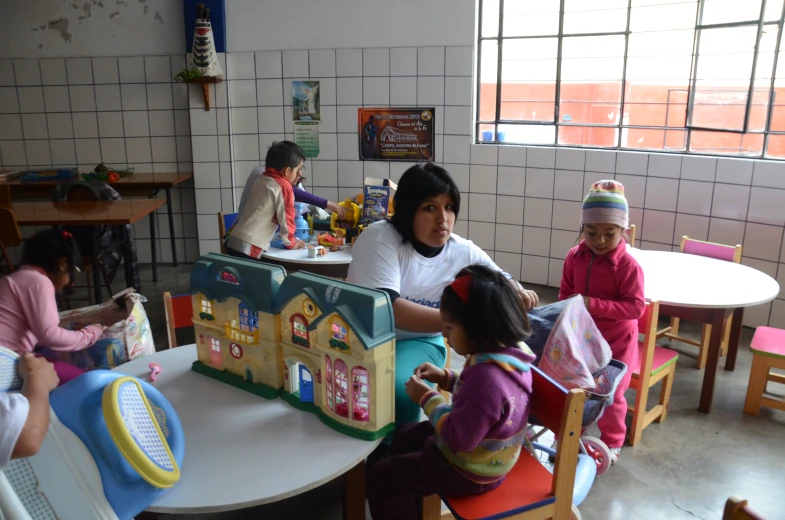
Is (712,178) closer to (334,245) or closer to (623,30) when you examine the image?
(623,30)

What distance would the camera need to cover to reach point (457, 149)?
4.51m

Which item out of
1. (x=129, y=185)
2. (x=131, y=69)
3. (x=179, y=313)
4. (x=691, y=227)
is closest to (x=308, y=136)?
(x=129, y=185)

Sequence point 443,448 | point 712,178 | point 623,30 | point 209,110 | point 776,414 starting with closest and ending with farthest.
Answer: point 443,448, point 776,414, point 712,178, point 623,30, point 209,110

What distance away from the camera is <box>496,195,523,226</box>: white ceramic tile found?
4457mm

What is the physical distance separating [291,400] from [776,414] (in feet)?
7.80

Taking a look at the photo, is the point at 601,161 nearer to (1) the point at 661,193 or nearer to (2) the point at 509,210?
(1) the point at 661,193

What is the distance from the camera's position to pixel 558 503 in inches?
57.7

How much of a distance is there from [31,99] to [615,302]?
4.94 meters

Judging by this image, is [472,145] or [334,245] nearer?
[334,245]

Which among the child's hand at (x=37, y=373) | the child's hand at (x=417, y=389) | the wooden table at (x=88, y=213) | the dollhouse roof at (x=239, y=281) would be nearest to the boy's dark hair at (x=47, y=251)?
the dollhouse roof at (x=239, y=281)

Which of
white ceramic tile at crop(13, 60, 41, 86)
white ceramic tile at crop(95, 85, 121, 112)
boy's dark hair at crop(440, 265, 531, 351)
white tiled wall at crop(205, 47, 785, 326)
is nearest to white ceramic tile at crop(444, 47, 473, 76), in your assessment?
white tiled wall at crop(205, 47, 785, 326)

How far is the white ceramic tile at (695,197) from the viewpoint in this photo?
375 cm

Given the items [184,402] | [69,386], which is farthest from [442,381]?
[69,386]

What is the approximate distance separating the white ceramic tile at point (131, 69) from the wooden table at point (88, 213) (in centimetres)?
139
